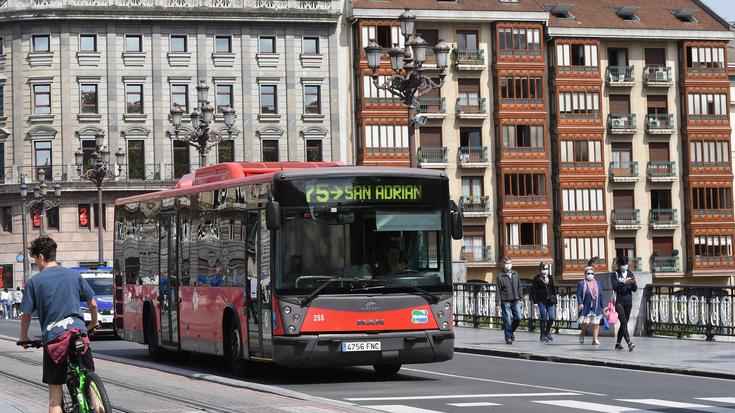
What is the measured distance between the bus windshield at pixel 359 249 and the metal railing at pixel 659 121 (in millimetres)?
67378

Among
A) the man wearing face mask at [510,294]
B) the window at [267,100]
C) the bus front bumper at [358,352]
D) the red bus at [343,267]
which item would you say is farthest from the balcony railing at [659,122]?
the bus front bumper at [358,352]

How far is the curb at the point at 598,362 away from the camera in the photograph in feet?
66.4

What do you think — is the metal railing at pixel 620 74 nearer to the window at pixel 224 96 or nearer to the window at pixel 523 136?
the window at pixel 523 136

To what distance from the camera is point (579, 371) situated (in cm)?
2156

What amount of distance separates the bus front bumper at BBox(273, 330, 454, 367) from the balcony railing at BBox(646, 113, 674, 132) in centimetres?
6754

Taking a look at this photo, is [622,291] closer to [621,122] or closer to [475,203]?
[475,203]

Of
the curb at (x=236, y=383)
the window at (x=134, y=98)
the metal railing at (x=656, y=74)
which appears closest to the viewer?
the curb at (x=236, y=383)

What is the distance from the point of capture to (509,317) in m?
28.5

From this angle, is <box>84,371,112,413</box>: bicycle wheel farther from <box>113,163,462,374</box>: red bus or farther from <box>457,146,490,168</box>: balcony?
<box>457,146,490,168</box>: balcony

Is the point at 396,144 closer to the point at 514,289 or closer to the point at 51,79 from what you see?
the point at 51,79

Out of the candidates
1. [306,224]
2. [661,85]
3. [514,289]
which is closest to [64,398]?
[306,224]

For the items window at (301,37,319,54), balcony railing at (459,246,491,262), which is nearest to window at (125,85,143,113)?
Result: window at (301,37,319,54)

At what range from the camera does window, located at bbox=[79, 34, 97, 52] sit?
76.5m

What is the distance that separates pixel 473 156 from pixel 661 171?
11811 millimetres
